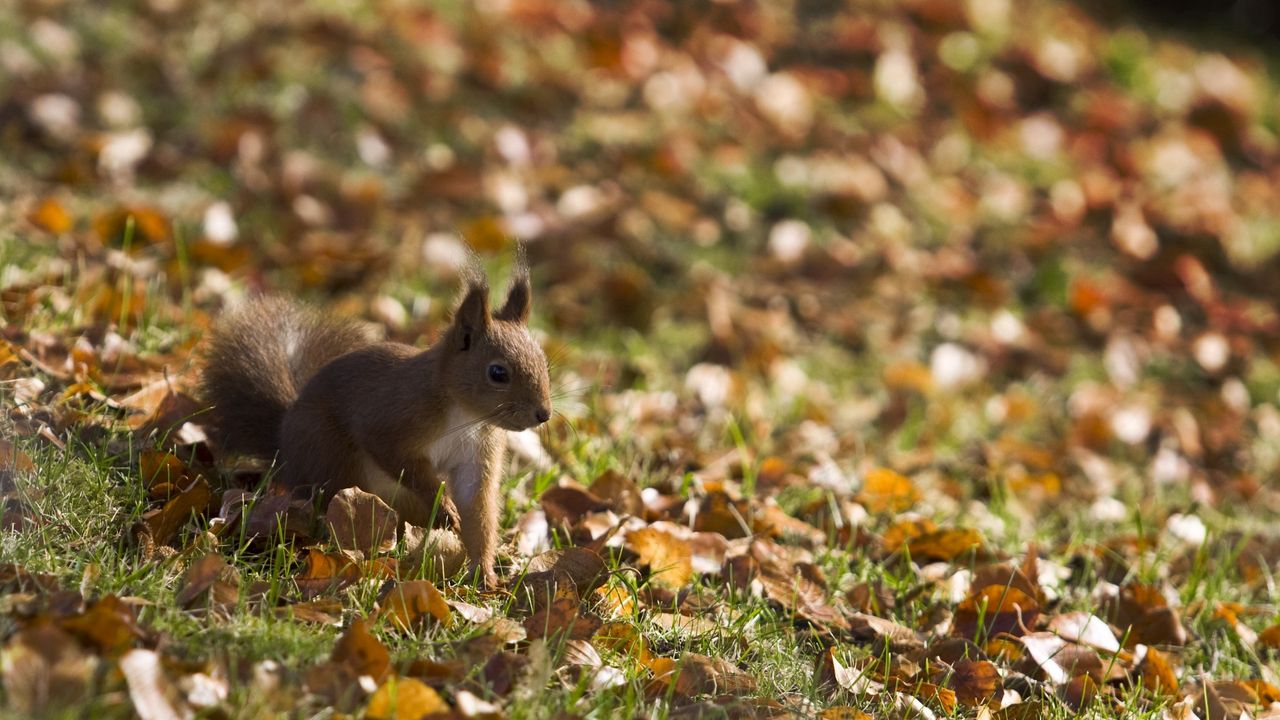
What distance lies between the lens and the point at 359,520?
254 centimetres

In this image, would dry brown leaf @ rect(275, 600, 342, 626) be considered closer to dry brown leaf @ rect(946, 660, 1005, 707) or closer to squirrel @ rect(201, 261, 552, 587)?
squirrel @ rect(201, 261, 552, 587)

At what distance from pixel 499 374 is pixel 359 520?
1.19ft

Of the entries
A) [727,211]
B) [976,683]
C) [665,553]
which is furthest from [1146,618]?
[727,211]

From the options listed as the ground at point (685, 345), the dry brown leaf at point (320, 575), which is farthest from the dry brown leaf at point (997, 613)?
the dry brown leaf at point (320, 575)

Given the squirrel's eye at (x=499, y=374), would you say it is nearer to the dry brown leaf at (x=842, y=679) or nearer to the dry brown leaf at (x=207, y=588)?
the dry brown leaf at (x=207, y=588)

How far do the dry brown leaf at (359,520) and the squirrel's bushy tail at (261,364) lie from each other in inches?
11.8

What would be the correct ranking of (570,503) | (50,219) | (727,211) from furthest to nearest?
(727,211), (50,219), (570,503)

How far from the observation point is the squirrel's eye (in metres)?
2.56

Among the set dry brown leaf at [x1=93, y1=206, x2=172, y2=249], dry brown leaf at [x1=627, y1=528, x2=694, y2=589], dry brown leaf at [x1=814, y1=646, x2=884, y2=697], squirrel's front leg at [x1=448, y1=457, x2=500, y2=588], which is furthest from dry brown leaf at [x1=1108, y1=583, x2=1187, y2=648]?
dry brown leaf at [x1=93, y1=206, x2=172, y2=249]

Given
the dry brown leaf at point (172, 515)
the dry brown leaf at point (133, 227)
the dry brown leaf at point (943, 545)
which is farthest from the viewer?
the dry brown leaf at point (133, 227)

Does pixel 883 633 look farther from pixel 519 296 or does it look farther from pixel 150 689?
pixel 150 689

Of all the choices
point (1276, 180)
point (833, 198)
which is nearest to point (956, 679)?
point (833, 198)

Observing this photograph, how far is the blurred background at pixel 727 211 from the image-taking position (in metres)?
4.20

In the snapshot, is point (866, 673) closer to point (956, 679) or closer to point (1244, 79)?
point (956, 679)
